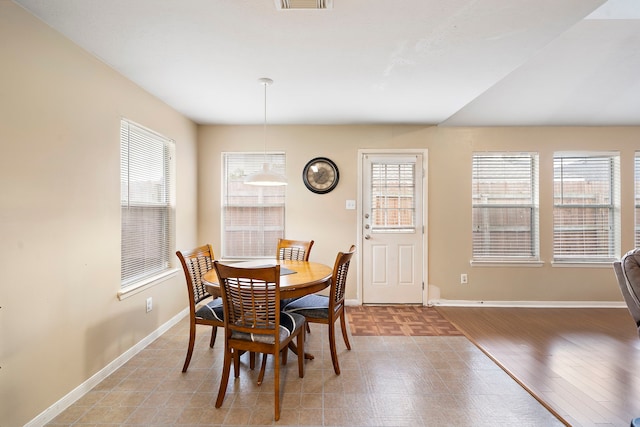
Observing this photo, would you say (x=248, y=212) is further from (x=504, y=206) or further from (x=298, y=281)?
(x=504, y=206)

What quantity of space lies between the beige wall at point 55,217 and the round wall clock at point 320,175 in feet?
6.52

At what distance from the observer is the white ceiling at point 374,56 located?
1659 millimetres

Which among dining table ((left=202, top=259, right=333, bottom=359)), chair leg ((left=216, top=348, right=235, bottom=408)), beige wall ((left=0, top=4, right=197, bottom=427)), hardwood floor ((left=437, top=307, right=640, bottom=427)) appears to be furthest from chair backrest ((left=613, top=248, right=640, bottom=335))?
beige wall ((left=0, top=4, right=197, bottom=427))

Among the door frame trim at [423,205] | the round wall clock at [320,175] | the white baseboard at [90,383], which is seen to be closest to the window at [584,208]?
the door frame trim at [423,205]

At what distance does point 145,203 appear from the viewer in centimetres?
287

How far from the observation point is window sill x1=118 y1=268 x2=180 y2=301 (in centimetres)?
248

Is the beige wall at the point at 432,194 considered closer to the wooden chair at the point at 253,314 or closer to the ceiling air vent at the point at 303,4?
the wooden chair at the point at 253,314

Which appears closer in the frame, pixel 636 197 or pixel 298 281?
pixel 298 281

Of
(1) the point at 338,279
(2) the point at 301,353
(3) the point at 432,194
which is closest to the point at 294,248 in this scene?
(1) the point at 338,279

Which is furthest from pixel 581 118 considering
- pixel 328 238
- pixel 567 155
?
pixel 328 238

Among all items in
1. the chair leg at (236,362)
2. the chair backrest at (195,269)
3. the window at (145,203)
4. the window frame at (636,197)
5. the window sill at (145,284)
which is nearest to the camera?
the chair leg at (236,362)

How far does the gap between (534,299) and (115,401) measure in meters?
4.52

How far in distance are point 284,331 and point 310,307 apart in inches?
18.9

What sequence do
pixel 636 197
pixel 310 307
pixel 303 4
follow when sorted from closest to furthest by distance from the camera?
pixel 303 4
pixel 310 307
pixel 636 197
